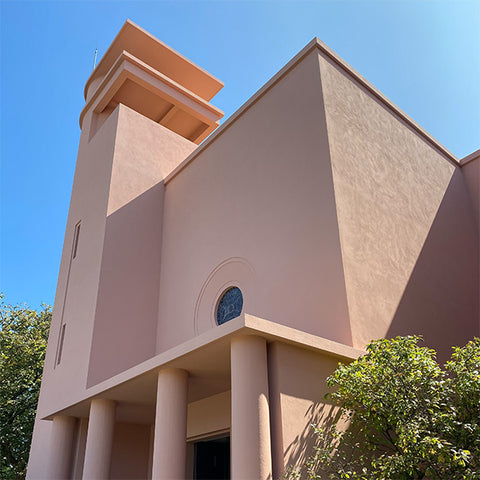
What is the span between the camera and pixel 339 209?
8281 mm

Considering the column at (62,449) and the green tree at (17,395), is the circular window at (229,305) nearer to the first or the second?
the column at (62,449)

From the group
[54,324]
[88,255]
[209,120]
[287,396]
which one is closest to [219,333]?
[287,396]

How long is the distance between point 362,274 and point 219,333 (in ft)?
9.87

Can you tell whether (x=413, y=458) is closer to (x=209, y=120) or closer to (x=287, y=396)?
(x=287, y=396)

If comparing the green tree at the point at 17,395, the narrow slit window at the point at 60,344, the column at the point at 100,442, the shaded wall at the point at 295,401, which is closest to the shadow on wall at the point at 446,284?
the shaded wall at the point at 295,401

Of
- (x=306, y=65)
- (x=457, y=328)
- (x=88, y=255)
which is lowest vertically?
(x=457, y=328)

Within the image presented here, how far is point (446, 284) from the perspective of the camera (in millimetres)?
10062

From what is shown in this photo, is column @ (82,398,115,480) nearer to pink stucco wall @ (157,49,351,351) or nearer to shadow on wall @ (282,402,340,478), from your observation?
pink stucco wall @ (157,49,351,351)

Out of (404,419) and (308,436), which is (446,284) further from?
(308,436)

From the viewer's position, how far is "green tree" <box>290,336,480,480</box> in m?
5.12

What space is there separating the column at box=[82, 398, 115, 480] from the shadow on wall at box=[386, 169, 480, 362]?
4.80 meters

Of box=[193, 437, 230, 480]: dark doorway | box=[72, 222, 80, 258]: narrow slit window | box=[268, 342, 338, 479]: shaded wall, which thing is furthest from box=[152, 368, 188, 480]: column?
box=[72, 222, 80, 258]: narrow slit window

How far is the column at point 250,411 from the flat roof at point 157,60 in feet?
42.8

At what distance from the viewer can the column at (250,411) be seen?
5.49m
